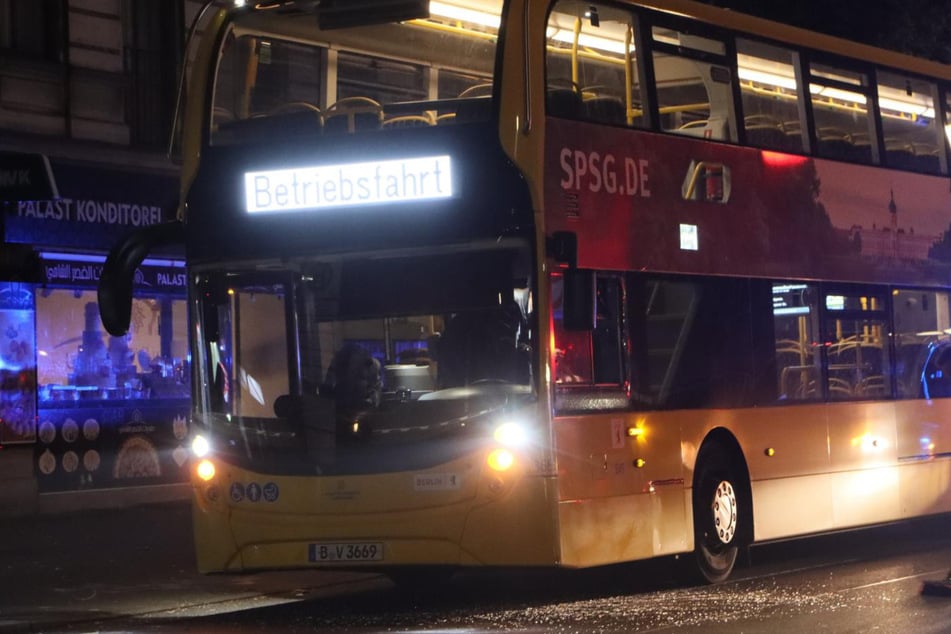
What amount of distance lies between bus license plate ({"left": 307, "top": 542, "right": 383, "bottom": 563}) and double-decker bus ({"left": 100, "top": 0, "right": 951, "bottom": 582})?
0.02 metres

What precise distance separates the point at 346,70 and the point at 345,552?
353cm

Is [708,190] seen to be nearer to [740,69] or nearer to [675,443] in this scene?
[740,69]

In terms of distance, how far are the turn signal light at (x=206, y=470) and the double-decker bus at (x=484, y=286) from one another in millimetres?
28

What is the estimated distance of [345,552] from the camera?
11773mm

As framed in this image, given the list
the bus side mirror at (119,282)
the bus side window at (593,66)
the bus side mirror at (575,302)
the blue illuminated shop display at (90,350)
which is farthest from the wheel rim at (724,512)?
the blue illuminated shop display at (90,350)

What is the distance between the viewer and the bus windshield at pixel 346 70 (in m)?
12.1

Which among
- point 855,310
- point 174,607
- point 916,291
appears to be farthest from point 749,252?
point 174,607

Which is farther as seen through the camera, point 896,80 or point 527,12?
point 896,80

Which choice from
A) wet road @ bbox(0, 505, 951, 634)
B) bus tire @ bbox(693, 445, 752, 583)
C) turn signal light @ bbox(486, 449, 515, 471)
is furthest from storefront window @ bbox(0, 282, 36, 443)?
turn signal light @ bbox(486, 449, 515, 471)

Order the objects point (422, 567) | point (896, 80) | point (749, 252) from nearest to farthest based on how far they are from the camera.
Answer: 1. point (422, 567)
2. point (749, 252)
3. point (896, 80)

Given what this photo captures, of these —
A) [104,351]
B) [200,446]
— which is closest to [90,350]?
[104,351]

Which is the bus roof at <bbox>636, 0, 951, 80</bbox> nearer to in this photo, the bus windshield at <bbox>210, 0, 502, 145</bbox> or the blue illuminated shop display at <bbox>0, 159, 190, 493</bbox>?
the bus windshield at <bbox>210, 0, 502, 145</bbox>

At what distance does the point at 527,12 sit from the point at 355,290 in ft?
7.24

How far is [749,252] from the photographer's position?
45.7 feet
